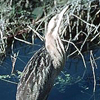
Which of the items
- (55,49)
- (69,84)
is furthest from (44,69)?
(69,84)

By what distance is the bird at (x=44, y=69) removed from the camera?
250 cm

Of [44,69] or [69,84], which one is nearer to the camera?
[44,69]

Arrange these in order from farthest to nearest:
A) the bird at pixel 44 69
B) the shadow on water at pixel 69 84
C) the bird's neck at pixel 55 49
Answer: the shadow on water at pixel 69 84 < the bird's neck at pixel 55 49 < the bird at pixel 44 69

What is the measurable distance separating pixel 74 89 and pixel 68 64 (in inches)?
13.0

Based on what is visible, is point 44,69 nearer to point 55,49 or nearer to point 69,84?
point 55,49

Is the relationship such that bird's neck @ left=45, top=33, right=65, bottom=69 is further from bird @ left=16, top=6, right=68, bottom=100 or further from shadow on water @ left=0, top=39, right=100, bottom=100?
shadow on water @ left=0, top=39, right=100, bottom=100

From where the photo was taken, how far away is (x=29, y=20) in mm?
3545

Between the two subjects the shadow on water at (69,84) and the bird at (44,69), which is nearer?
the bird at (44,69)

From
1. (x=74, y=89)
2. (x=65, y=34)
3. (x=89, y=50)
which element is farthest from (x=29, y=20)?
(x=74, y=89)

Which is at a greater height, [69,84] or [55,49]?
[55,49]

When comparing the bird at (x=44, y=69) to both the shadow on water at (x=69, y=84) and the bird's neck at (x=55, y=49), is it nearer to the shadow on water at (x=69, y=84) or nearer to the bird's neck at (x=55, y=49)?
the bird's neck at (x=55, y=49)

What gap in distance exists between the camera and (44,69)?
2.57m

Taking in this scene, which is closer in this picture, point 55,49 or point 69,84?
point 55,49

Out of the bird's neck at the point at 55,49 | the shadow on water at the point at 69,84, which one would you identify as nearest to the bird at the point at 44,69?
the bird's neck at the point at 55,49
